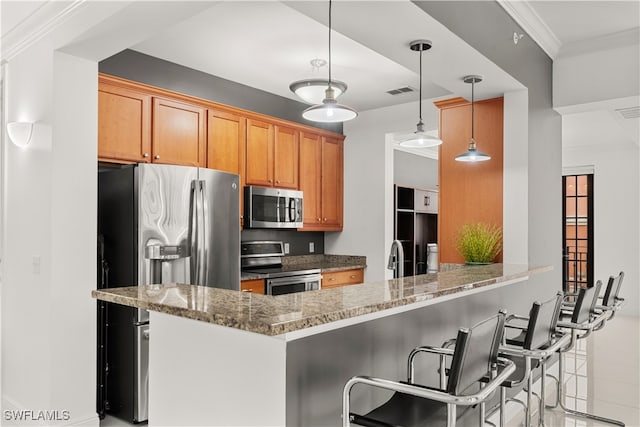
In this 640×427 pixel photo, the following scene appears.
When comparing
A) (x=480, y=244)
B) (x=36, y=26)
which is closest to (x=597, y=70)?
(x=480, y=244)

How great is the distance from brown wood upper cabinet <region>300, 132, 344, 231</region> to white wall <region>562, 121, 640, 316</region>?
3.68 meters

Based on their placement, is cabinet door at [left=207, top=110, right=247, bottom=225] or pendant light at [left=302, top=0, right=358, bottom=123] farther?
cabinet door at [left=207, top=110, right=247, bottom=225]

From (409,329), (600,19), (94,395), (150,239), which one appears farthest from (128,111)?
(600,19)

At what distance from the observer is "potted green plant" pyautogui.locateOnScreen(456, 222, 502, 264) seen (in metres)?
3.51

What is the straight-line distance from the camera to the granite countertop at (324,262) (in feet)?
17.4

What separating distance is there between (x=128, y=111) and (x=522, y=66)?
297 centimetres

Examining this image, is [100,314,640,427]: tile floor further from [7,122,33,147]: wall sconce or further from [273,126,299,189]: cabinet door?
[273,126,299,189]: cabinet door

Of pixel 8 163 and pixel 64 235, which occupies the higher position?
pixel 8 163

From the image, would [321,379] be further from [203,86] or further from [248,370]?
[203,86]

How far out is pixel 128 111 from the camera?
3.77m

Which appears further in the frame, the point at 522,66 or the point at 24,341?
the point at 522,66

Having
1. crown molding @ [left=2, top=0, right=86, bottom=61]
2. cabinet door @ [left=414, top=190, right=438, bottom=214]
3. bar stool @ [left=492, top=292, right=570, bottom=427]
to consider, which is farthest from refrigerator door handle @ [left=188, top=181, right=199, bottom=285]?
cabinet door @ [left=414, top=190, right=438, bottom=214]

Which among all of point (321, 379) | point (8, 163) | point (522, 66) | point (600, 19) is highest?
point (600, 19)

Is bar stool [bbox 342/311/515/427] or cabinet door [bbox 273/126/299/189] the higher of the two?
cabinet door [bbox 273/126/299/189]
